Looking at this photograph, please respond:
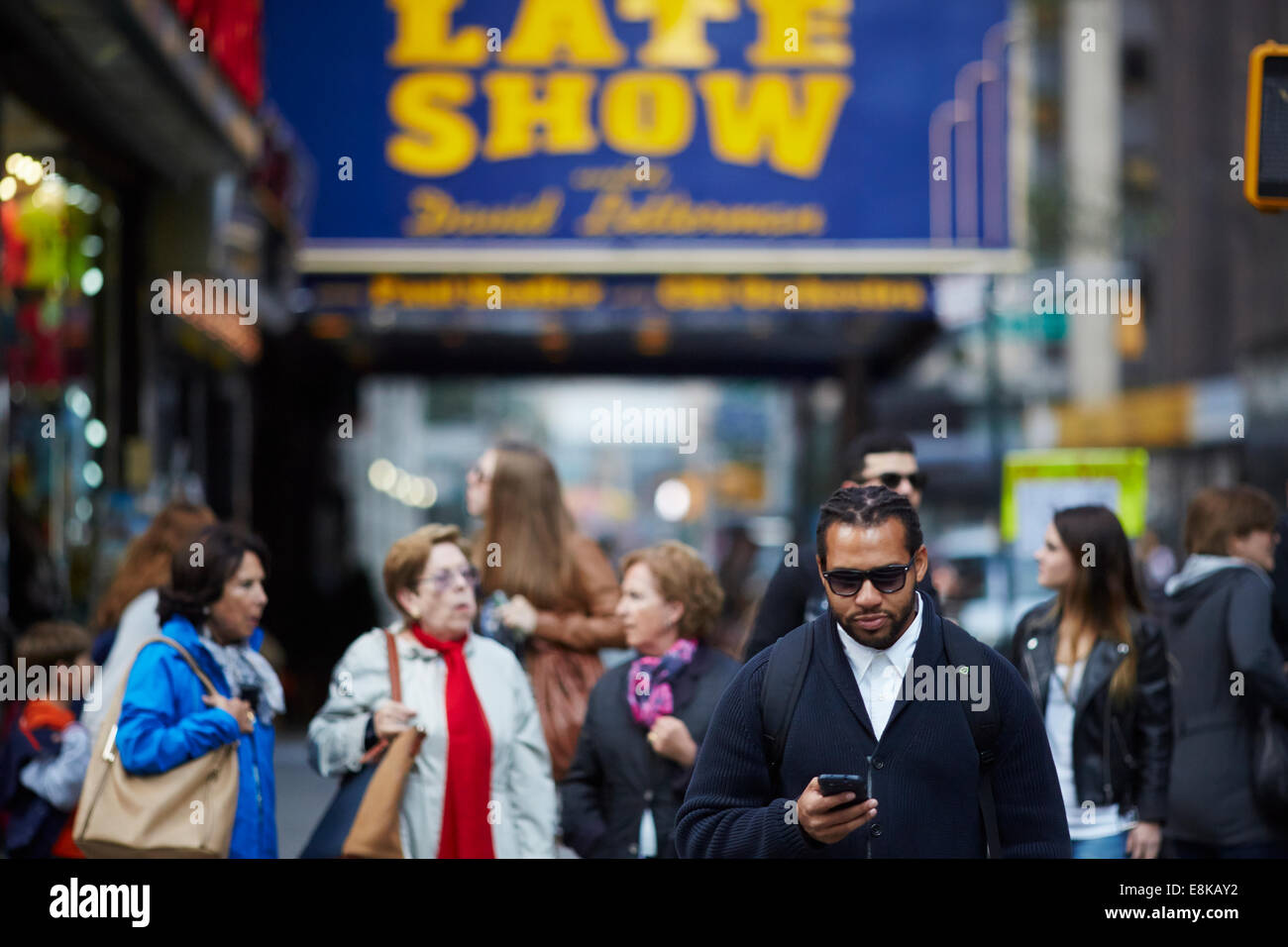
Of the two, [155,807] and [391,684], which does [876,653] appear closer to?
[391,684]

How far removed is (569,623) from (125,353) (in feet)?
20.1

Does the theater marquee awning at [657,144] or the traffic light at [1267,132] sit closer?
the traffic light at [1267,132]

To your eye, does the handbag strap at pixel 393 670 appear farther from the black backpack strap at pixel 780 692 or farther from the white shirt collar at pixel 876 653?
the white shirt collar at pixel 876 653

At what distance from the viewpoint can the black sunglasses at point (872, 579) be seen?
11.6 ft

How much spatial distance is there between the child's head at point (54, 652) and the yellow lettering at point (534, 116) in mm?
6180

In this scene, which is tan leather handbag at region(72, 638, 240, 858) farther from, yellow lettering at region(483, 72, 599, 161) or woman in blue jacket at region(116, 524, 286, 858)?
yellow lettering at region(483, 72, 599, 161)

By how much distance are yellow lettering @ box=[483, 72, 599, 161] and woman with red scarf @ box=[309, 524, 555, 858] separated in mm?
6835

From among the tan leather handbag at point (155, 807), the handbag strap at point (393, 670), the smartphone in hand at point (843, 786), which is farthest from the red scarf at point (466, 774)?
the smartphone in hand at point (843, 786)

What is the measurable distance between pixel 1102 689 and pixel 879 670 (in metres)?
1.97

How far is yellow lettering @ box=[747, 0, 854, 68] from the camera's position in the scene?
38.0 ft

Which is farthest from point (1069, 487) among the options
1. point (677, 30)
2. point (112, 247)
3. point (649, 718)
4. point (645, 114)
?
point (112, 247)

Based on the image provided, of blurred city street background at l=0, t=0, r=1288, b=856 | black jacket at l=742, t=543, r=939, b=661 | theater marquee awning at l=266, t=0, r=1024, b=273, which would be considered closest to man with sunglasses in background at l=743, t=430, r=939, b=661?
black jacket at l=742, t=543, r=939, b=661

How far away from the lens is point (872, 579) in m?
3.53
